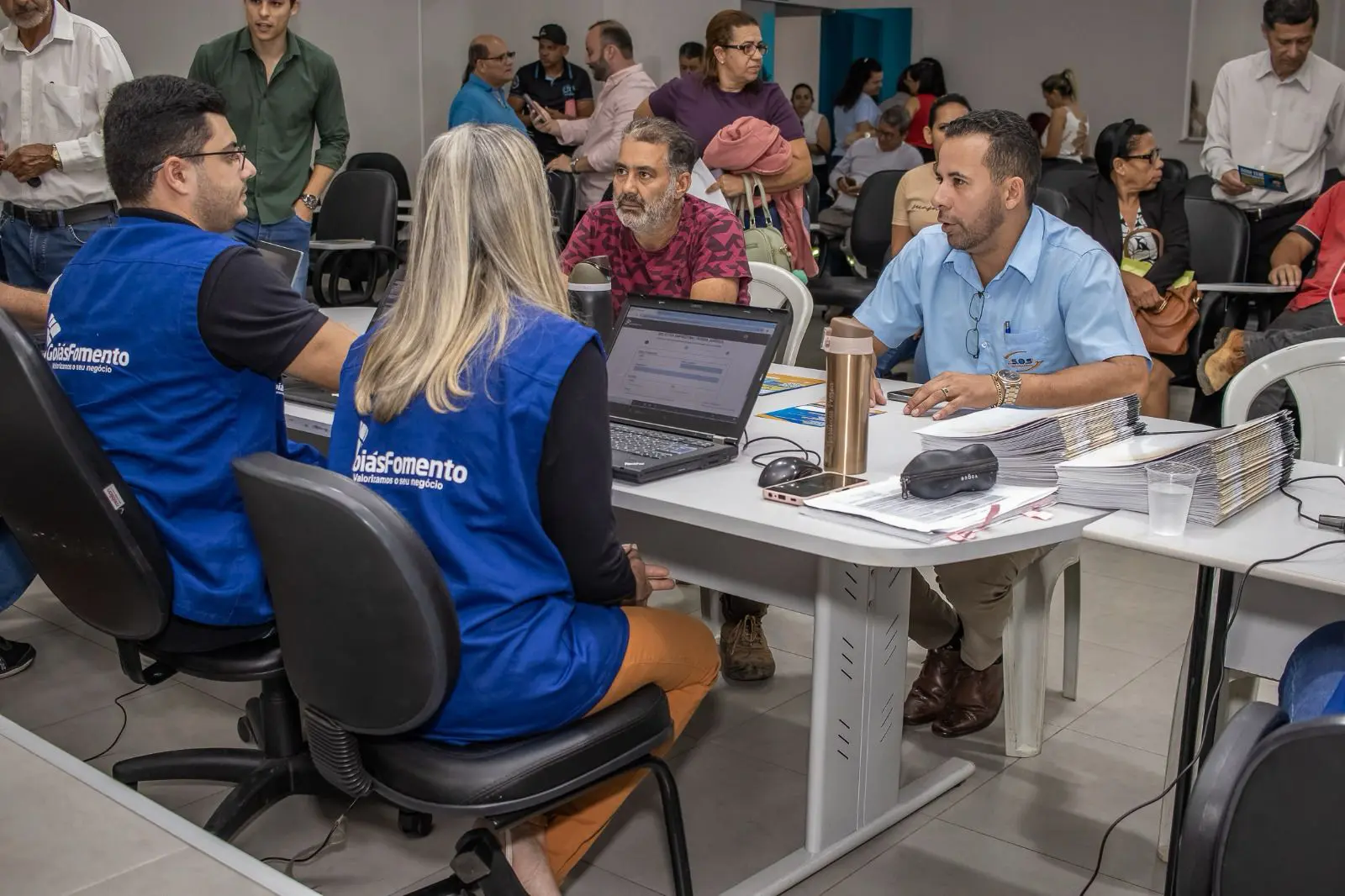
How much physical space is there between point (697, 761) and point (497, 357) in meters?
1.28

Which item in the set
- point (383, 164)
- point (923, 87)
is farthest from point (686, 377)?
point (923, 87)

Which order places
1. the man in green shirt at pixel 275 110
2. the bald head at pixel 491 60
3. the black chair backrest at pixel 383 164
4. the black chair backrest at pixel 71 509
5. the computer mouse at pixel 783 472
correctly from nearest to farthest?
the black chair backrest at pixel 71 509, the computer mouse at pixel 783 472, the man in green shirt at pixel 275 110, the bald head at pixel 491 60, the black chair backrest at pixel 383 164

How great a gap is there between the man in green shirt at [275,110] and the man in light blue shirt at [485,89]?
6.57ft

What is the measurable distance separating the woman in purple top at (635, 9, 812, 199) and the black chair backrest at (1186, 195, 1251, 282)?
5.48 ft

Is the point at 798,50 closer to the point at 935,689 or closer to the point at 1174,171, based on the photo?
the point at 1174,171

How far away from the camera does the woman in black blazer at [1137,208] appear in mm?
4781

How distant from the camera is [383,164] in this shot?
8.52 m

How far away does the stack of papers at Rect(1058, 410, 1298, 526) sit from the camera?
1.70 m

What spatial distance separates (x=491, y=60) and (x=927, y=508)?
5254 mm

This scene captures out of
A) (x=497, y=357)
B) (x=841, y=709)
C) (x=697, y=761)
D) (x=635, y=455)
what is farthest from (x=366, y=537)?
(x=697, y=761)

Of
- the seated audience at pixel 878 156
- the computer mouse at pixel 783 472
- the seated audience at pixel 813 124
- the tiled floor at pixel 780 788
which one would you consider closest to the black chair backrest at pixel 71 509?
the tiled floor at pixel 780 788

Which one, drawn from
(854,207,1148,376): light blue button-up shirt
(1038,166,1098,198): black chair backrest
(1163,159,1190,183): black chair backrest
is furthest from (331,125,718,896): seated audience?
(1163,159,1190,183): black chair backrest

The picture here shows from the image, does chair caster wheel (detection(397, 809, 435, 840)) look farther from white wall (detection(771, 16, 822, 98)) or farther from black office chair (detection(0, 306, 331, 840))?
white wall (detection(771, 16, 822, 98))

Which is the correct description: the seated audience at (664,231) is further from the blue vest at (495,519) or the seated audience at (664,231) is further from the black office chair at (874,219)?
the black office chair at (874,219)
